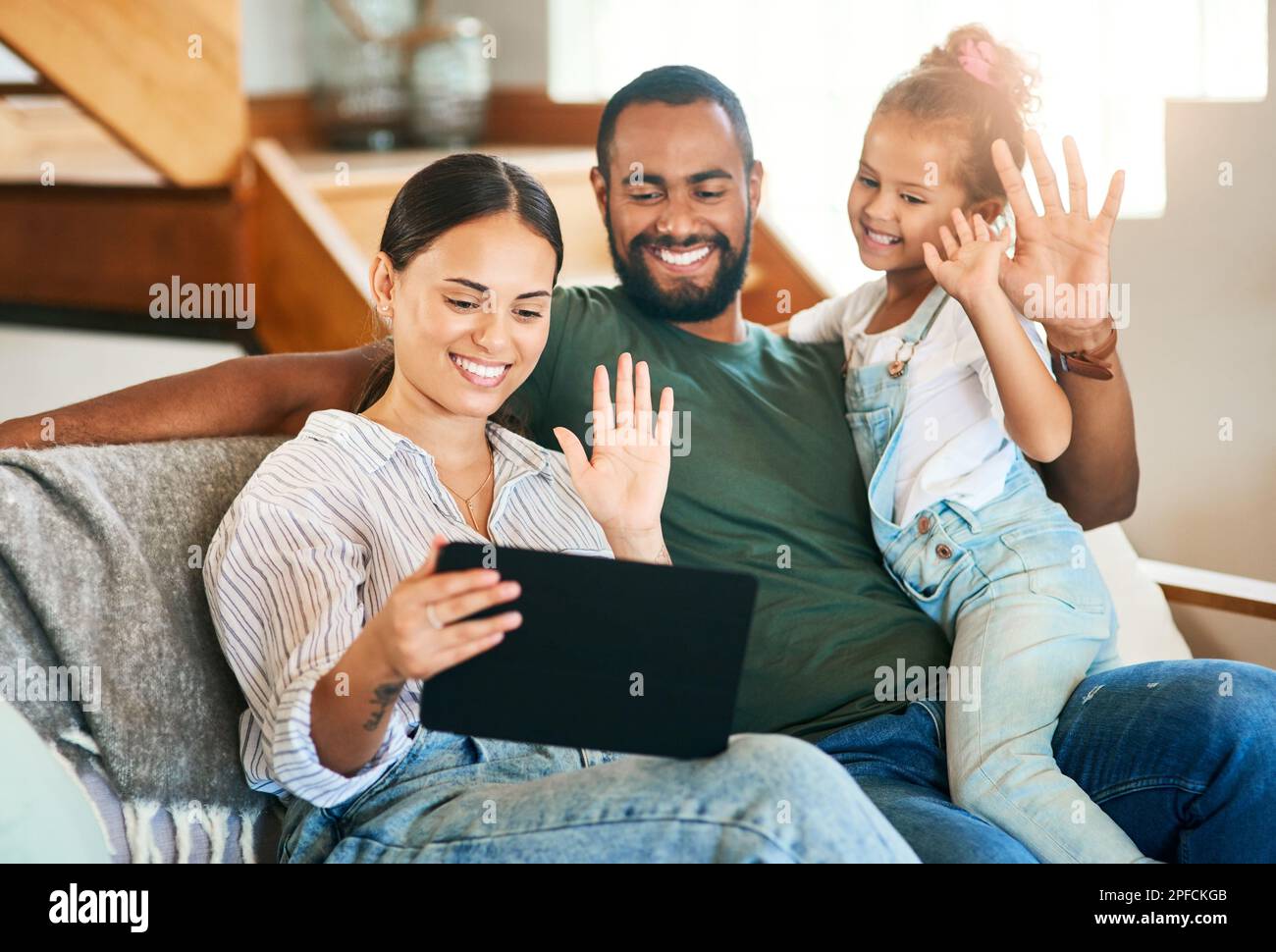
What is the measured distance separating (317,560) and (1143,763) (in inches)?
34.7

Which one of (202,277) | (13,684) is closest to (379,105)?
(202,277)

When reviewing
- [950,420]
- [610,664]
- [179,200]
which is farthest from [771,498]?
[179,200]

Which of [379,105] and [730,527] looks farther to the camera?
[379,105]

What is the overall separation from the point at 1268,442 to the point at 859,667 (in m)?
0.97

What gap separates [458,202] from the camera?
138 cm

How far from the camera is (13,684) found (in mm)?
1236

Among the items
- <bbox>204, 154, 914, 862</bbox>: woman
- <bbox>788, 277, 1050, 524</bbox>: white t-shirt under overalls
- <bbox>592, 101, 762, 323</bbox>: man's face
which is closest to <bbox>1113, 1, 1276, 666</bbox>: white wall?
<bbox>788, 277, 1050, 524</bbox>: white t-shirt under overalls

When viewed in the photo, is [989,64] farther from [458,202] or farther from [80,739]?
[80,739]

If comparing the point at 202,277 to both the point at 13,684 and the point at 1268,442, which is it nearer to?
the point at 13,684

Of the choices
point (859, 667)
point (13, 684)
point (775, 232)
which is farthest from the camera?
point (775, 232)

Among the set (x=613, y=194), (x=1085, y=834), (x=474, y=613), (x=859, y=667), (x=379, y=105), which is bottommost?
(x=1085, y=834)

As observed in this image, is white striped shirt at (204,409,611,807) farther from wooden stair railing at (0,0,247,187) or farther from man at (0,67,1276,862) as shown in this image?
wooden stair railing at (0,0,247,187)

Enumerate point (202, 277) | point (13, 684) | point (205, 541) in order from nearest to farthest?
point (13, 684) → point (205, 541) → point (202, 277)

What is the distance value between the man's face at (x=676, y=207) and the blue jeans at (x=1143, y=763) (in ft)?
1.95
